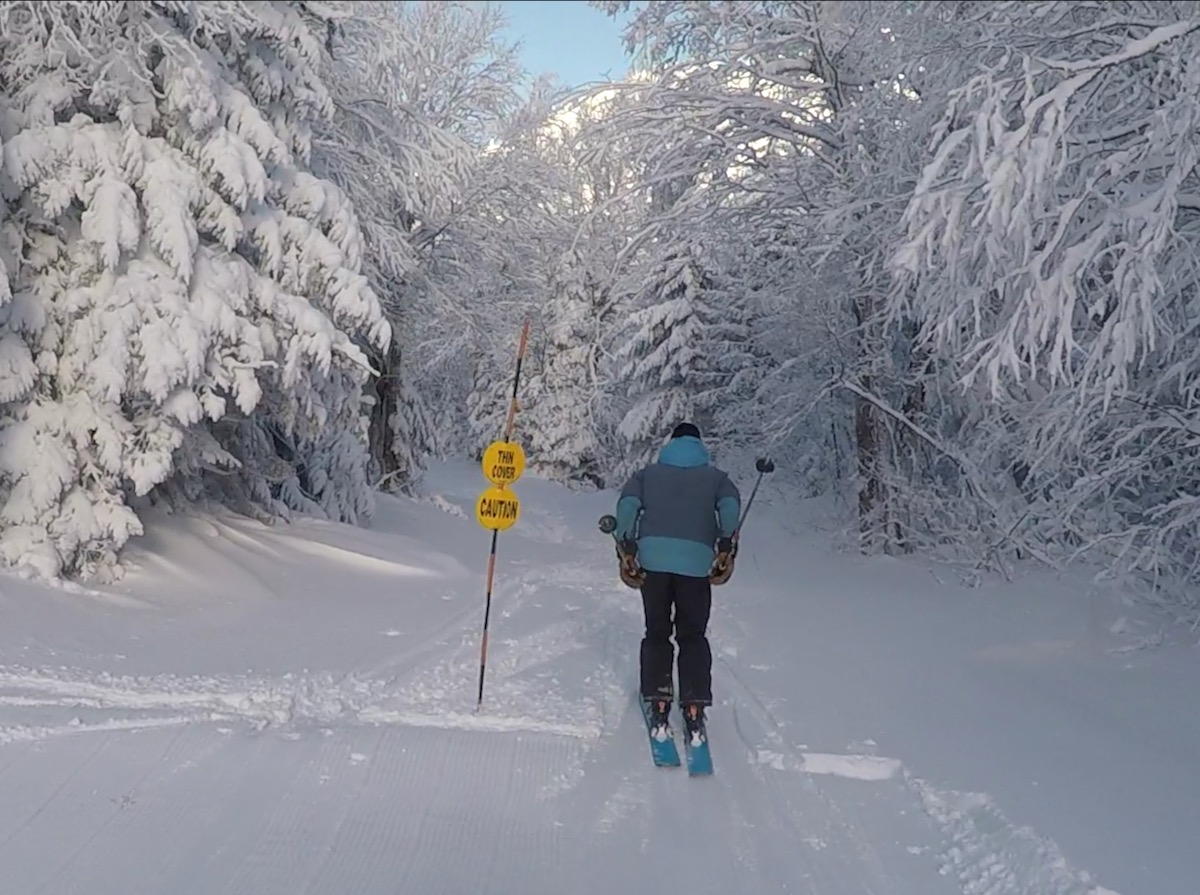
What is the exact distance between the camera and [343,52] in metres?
14.5

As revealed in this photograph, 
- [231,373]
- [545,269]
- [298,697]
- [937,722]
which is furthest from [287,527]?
[545,269]

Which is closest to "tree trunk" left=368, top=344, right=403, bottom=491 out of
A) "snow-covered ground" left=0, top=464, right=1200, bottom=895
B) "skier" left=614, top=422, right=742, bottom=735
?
"snow-covered ground" left=0, top=464, right=1200, bottom=895

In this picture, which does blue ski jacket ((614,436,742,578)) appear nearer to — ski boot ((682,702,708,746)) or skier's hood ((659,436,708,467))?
skier's hood ((659,436,708,467))

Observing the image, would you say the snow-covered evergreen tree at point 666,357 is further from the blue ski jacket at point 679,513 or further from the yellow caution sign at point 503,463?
the blue ski jacket at point 679,513

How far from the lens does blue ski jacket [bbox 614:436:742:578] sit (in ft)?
20.5

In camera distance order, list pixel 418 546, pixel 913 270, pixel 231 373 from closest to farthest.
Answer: pixel 913 270, pixel 231 373, pixel 418 546

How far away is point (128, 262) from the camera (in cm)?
871

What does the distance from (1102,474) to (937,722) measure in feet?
9.34

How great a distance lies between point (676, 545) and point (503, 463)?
1.47 m

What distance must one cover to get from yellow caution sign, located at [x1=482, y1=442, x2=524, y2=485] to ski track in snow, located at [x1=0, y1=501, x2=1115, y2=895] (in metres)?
1.34

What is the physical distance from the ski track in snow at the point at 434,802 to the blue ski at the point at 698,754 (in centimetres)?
8

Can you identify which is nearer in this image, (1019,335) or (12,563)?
(1019,335)

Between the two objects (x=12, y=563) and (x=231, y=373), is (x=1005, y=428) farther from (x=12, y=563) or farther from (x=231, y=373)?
(x=12, y=563)

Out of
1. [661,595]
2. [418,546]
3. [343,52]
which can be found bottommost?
[418,546]
